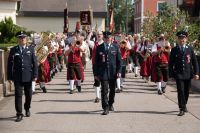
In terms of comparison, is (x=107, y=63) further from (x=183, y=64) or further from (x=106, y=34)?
(x=183, y=64)

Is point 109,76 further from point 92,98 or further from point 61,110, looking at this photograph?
point 92,98

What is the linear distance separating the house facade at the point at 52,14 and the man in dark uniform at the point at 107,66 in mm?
47949

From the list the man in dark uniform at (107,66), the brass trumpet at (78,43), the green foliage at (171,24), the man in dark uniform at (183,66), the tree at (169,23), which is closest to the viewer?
the man in dark uniform at (183,66)

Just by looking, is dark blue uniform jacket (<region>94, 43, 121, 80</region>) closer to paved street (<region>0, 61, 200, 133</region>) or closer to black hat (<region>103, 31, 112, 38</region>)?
black hat (<region>103, 31, 112, 38</region>)

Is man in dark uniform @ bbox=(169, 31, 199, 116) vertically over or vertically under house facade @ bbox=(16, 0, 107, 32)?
under

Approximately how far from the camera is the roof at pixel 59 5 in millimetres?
63312

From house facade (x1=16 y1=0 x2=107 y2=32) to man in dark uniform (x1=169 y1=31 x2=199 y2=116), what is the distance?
158ft

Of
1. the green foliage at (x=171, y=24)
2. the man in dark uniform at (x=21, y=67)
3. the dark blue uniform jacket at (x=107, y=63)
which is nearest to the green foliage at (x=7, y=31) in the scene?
the green foliage at (x=171, y=24)

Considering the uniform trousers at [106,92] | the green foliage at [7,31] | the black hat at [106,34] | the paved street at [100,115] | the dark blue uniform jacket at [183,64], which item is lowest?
the paved street at [100,115]

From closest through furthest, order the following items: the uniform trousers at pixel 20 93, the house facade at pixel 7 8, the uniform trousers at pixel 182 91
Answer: the uniform trousers at pixel 20 93 < the uniform trousers at pixel 182 91 < the house facade at pixel 7 8

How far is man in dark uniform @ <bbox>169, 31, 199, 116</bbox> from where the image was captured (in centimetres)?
1196

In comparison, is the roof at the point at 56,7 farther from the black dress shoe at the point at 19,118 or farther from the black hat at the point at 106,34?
the black dress shoe at the point at 19,118

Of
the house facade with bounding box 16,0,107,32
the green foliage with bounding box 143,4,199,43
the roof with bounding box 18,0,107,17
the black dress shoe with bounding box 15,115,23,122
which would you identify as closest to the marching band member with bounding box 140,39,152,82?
the green foliage with bounding box 143,4,199,43

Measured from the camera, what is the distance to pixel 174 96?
15.6m
